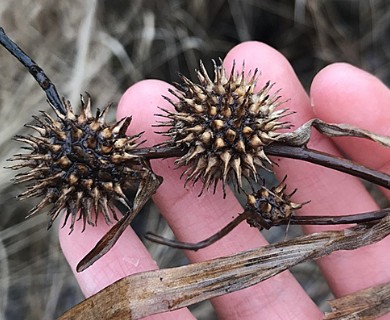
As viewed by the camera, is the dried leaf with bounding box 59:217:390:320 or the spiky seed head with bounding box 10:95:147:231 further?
the dried leaf with bounding box 59:217:390:320

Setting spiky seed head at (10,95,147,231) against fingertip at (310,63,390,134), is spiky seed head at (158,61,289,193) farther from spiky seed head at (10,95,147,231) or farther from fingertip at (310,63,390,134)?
fingertip at (310,63,390,134)

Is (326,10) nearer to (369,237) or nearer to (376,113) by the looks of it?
(376,113)

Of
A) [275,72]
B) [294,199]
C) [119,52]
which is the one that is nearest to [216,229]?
[294,199]

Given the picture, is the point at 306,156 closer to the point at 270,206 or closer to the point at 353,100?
the point at 270,206

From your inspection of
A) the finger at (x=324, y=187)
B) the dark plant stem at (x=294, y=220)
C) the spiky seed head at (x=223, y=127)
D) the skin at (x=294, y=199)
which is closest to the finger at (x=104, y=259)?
the skin at (x=294, y=199)

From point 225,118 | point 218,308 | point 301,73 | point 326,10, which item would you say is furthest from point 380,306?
point 326,10

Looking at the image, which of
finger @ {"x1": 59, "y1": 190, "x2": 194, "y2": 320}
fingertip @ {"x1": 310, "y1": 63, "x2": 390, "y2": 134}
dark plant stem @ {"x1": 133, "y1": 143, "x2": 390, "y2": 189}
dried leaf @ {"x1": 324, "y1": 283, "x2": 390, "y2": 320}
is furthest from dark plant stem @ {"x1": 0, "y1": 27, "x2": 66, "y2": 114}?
dried leaf @ {"x1": 324, "y1": 283, "x2": 390, "y2": 320}
